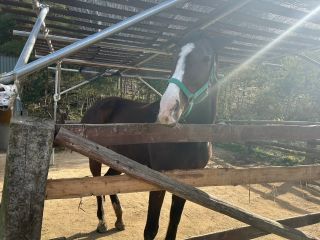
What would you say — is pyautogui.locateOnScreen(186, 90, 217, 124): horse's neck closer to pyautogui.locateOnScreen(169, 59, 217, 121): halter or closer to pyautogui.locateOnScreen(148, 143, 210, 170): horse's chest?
pyautogui.locateOnScreen(169, 59, 217, 121): halter

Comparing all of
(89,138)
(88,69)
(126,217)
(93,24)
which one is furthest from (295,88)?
(89,138)

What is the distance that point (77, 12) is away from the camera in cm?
290

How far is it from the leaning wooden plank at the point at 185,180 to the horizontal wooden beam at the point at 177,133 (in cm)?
21

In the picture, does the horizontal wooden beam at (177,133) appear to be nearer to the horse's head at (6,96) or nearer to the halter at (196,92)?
the horse's head at (6,96)

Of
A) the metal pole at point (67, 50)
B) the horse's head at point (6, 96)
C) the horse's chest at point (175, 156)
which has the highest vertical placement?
the metal pole at point (67, 50)

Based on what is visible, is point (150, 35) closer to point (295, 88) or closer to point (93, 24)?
point (93, 24)

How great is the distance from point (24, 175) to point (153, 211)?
174cm

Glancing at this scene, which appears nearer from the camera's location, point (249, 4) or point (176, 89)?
point (176, 89)

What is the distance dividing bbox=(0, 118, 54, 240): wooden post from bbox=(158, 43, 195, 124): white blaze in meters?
0.80

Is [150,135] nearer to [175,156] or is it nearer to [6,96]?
[6,96]

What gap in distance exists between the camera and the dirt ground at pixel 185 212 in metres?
4.20

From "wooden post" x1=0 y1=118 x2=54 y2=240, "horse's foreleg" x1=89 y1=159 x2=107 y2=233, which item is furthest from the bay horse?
"horse's foreleg" x1=89 y1=159 x2=107 y2=233

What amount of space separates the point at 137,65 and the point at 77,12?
8.91 feet

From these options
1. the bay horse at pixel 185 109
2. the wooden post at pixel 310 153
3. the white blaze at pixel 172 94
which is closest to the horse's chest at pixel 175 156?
the bay horse at pixel 185 109
